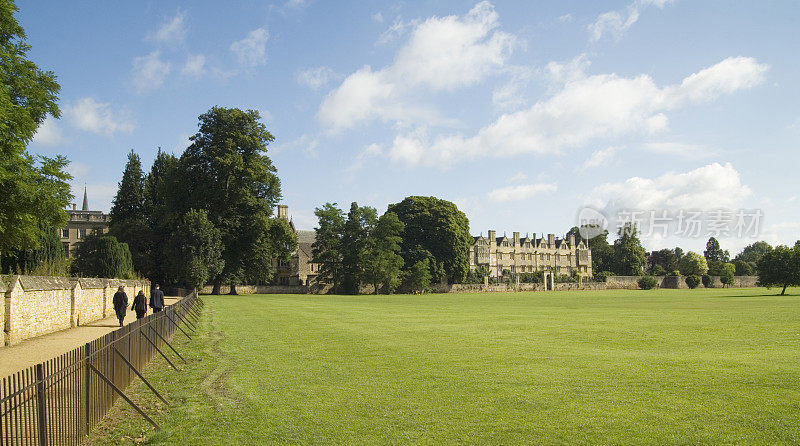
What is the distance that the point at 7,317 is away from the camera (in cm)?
1522

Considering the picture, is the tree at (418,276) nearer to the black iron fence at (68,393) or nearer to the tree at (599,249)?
the black iron fence at (68,393)

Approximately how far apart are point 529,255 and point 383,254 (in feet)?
190

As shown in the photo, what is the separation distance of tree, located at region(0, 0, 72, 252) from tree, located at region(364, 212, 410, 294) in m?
47.8

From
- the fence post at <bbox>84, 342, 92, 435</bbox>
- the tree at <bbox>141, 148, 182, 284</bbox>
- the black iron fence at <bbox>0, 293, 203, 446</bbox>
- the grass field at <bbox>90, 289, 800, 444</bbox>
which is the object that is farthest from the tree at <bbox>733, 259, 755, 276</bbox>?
the fence post at <bbox>84, 342, 92, 435</bbox>

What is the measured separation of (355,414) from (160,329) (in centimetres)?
869

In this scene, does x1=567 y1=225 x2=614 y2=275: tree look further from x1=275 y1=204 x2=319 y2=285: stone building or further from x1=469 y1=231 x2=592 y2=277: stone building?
x1=275 y1=204 x2=319 y2=285: stone building

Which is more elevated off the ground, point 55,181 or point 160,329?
point 55,181

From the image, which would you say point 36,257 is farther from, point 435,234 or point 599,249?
point 599,249

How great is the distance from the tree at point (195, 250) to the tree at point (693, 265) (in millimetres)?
98233

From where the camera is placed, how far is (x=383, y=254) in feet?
242

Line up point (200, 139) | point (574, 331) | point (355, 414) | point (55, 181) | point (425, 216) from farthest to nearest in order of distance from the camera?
point (425, 216), point (200, 139), point (55, 181), point (574, 331), point (355, 414)

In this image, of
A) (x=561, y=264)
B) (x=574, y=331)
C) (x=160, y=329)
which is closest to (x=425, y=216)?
A: (x=561, y=264)

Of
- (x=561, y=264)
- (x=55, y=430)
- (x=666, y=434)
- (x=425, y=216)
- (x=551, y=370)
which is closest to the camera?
(x=55, y=430)

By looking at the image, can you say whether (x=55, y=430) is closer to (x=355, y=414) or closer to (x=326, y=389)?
(x=355, y=414)
